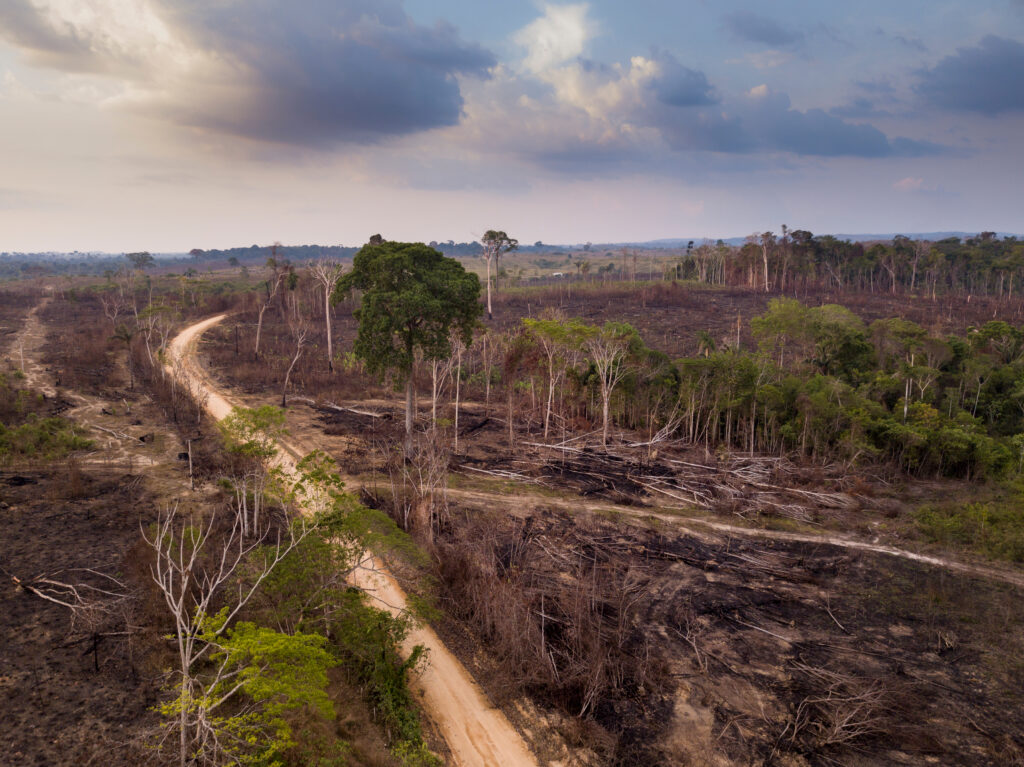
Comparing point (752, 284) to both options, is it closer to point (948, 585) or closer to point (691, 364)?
point (691, 364)

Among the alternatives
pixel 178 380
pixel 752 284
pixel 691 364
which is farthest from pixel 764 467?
pixel 752 284

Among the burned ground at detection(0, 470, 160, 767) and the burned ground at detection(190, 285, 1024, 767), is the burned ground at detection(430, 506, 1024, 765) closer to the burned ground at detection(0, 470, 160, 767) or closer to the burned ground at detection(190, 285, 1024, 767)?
the burned ground at detection(190, 285, 1024, 767)

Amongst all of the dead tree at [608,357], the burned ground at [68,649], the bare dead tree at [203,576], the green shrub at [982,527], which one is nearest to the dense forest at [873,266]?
the dead tree at [608,357]

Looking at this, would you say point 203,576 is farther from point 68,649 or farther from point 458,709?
point 458,709

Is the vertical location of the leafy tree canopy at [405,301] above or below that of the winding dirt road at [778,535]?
above

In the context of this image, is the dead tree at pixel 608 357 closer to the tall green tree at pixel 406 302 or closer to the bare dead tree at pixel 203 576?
the tall green tree at pixel 406 302

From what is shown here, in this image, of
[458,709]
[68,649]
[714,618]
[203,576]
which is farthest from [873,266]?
[68,649]
